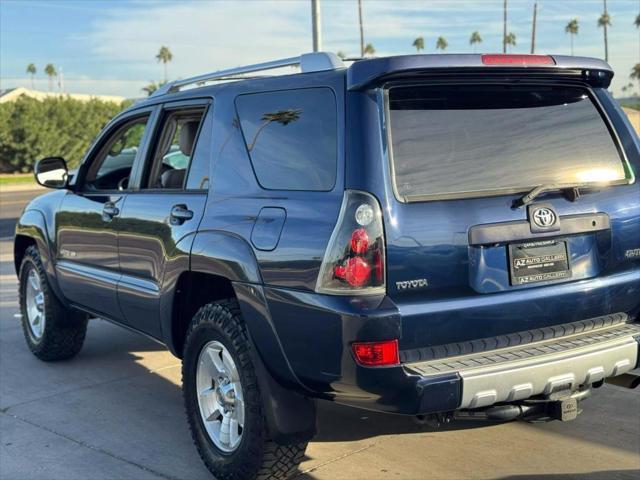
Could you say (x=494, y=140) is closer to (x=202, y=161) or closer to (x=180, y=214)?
(x=202, y=161)

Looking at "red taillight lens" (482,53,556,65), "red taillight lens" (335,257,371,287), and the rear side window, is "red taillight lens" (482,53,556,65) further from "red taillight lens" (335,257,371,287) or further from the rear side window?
"red taillight lens" (335,257,371,287)

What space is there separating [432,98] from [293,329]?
1.17m

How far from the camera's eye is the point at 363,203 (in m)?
3.29

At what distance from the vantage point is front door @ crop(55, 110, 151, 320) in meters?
5.19

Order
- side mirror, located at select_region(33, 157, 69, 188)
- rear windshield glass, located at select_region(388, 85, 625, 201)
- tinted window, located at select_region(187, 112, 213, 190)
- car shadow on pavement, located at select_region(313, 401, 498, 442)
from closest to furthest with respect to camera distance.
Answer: rear windshield glass, located at select_region(388, 85, 625, 201)
tinted window, located at select_region(187, 112, 213, 190)
car shadow on pavement, located at select_region(313, 401, 498, 442)
side mirror, located at select_region(33, 157, 69, 188)

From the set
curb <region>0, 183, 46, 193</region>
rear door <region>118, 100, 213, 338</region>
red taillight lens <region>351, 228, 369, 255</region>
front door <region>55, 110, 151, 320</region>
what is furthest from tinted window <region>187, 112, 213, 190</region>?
curb <region>0, 183, 46, 193</region>

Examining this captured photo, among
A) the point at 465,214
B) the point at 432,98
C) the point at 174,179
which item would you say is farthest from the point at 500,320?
the point at 174,179

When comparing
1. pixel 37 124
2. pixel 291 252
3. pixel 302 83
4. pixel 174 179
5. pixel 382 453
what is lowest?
pixel 382 453

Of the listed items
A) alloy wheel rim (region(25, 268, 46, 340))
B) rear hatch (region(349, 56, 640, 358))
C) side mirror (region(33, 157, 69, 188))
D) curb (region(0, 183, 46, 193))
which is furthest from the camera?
curb (region(0, 183, 46, 193))

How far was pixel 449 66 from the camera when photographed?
345 centimetres

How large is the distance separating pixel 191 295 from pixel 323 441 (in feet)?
3.69

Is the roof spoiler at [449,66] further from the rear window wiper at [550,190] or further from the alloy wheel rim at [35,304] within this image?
the alloy wheel rim at [35,304]

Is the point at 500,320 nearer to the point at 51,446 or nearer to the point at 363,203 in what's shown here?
the point at 363,203

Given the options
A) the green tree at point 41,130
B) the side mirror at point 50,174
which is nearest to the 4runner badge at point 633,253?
the side mirror at point 50,174
